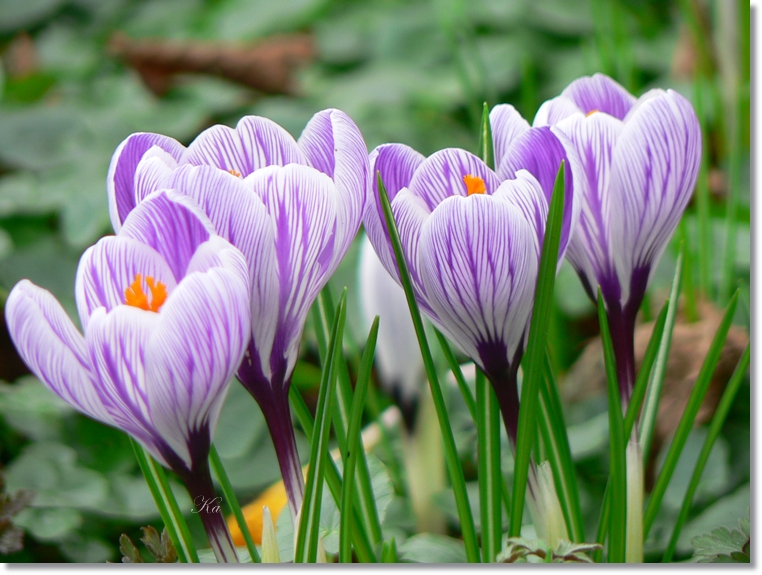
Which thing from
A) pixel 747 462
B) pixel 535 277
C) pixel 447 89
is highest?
pixel 447 89

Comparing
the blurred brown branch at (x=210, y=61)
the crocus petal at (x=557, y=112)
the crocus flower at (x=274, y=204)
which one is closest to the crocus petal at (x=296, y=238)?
the crocus flower at (x=274, y=204)

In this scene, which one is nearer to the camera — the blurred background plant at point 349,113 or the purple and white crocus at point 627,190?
the purple and white crocus at point 627,190

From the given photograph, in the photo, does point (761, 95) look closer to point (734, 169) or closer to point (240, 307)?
point (734, 169)

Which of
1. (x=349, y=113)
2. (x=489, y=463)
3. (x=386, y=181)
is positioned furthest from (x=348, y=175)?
(x=349, y=113)

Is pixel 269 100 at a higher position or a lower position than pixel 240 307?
higher

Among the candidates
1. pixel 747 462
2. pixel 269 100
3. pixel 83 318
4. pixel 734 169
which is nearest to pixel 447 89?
pixel 269 100

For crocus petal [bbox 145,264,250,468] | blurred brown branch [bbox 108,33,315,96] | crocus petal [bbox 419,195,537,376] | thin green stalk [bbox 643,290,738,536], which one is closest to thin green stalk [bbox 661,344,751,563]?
thin green stalk [bbox 643,290,738,536]

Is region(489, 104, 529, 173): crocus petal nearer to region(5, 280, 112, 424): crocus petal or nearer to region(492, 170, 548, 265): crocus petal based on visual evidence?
region(492, 170, 548, 265): crocus petal

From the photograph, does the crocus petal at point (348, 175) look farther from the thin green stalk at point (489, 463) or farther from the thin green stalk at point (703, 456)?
the thin green stalk at point (703, 456)
